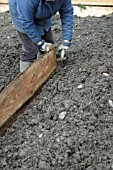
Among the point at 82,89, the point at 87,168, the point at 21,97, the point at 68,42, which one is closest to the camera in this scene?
the point at 87,168

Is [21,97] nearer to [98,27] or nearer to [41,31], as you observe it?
[41,31]

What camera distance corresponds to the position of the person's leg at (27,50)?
3.94 metres

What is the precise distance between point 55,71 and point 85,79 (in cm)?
47

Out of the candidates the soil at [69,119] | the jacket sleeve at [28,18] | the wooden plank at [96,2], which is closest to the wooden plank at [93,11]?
the wooden plank at [96,2]

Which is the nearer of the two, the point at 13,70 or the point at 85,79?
the point at 85,79

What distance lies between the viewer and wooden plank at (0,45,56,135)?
10.6 feet

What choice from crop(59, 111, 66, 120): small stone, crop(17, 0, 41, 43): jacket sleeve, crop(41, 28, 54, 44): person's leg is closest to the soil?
crop(59, 111, 66, 120): small stone

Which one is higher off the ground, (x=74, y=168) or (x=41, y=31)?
(x=41, y=31)

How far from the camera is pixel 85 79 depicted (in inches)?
155

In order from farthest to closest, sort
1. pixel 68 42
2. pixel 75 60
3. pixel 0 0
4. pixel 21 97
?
pixel 0 0 → pixel 75 60 → pixel 68 42 → pixel 21 97

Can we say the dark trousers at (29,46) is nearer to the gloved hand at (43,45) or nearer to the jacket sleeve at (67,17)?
the gloved hand at (43,45)

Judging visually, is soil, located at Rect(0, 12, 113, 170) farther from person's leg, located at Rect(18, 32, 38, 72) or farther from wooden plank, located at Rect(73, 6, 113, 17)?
wooden plank, located at Rect(73, 6, 113, 17)

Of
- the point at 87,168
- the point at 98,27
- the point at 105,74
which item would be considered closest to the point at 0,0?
the point at 98,27

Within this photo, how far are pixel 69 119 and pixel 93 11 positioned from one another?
10.8 ft
